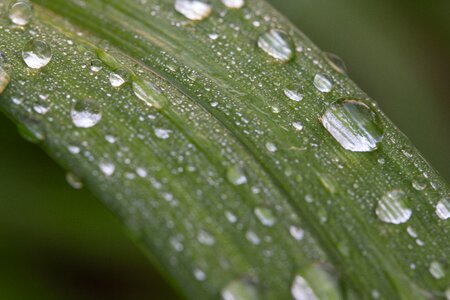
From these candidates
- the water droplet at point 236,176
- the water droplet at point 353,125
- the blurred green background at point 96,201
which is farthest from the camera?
the blurred green background at point 96,201

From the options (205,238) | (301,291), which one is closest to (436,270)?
(301,291)

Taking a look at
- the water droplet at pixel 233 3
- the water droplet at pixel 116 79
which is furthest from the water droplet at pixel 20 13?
the water droplet at pixel 233 3

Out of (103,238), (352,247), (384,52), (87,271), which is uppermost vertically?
(352,247)

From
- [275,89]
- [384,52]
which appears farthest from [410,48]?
[275,89]

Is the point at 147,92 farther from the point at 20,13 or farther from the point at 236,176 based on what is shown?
the point at 20,13

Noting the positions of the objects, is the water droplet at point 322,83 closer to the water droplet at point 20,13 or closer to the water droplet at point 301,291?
the water droplet at point 301,291

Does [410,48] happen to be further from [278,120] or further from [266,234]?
[266,234]
